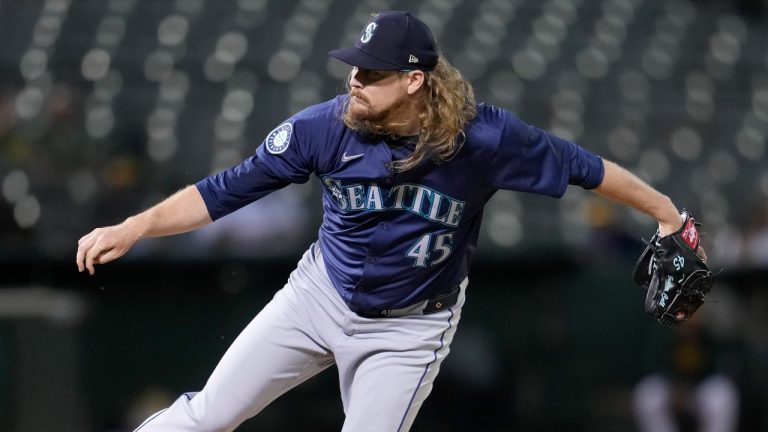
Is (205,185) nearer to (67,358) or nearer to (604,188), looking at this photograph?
(604,188)

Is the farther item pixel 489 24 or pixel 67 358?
pixel 489 24

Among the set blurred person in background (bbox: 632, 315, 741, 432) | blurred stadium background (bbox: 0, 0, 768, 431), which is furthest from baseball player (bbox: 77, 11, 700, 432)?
blurred person in background (bbox: 632, 315, 741, 432)

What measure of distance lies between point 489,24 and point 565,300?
3085 mm

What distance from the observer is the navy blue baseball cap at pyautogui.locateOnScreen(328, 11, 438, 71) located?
305 cm

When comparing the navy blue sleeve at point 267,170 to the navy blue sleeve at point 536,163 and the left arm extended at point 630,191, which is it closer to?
the navy blue sleeve at point 536,163

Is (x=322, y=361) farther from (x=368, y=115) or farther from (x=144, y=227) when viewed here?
(x=368, y=115)

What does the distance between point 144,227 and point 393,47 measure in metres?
0.86

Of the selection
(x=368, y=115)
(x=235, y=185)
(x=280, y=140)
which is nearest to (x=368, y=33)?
(x=368, y=115)

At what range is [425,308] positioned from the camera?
11.0 feet

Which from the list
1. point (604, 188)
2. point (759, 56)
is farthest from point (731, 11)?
point (604, 188)

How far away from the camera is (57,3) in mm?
8320

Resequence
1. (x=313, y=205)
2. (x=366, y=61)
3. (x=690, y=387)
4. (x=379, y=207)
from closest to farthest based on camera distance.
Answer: (x=366, y=61) < (x=379, y=207) < (x=690, y=387) < (x=313, y=205)

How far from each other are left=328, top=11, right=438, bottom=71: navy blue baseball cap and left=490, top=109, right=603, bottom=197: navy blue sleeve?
0.29m

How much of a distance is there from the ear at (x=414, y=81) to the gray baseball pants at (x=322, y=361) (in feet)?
2.13
